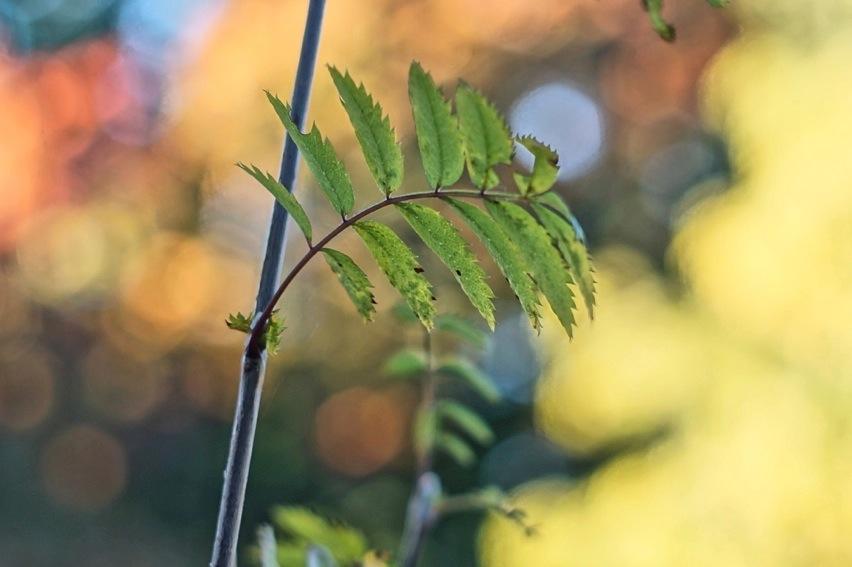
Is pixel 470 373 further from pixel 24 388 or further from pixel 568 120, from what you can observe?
pixel 24 388

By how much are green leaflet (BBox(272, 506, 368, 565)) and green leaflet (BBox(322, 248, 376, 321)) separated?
0.24 metres

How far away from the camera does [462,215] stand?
0.39 meters

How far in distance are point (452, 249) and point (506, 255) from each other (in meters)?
0.02

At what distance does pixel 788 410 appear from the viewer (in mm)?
2740

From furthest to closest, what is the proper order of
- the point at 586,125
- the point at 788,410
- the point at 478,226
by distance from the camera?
the point at 586,125, the point at 788,410, the point at 478,226

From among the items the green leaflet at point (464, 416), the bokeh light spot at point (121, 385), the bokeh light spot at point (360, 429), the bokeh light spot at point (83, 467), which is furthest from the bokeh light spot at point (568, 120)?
the green leaflet at point (464, 416)

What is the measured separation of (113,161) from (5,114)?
1.87ft

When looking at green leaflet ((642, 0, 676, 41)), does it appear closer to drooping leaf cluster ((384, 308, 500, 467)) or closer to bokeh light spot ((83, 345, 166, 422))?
drooping leaf cluster ((384, 308, 500, 467))

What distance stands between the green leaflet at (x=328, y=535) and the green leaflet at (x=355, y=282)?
238mm

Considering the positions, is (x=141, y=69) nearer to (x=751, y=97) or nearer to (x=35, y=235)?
(x=35, y=235)

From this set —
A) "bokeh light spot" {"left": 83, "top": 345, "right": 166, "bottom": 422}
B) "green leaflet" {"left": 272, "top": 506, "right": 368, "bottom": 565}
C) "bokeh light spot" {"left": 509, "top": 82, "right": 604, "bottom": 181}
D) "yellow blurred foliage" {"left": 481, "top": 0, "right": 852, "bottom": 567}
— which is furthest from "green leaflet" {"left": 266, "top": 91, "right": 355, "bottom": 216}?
"bokeh light spot" {"left": 83, "top": 345, "right": 166, "bottom": 422}

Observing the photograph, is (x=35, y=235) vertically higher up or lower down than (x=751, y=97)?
lower down

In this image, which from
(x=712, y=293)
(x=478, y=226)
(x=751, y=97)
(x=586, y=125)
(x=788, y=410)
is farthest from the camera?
(x=586, y=125)

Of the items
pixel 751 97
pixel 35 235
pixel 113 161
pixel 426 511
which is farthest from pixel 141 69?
pixel 426 511
